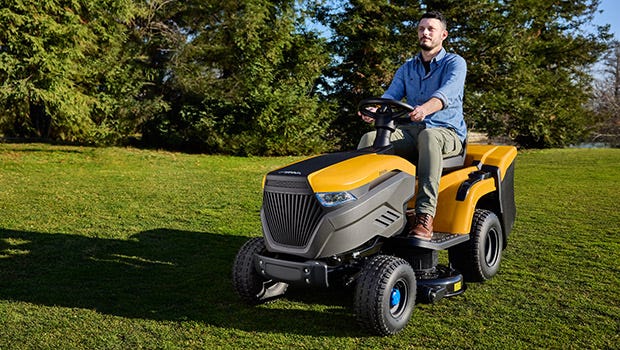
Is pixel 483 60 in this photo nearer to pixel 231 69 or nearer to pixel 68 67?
pixel 231 69

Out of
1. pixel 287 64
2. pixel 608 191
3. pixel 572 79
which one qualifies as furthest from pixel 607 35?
pixel 608 191

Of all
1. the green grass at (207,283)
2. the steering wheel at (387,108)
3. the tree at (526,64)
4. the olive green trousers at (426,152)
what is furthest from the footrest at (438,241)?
the tree at (526,64)

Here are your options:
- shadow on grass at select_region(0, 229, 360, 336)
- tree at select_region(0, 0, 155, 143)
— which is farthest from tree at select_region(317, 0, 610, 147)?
shadow on grass at select_region(0, 229, 360, 336)

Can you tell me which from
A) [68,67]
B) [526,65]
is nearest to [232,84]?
[68,67]

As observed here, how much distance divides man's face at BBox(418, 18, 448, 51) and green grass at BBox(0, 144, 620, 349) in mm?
1735

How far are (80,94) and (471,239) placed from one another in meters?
11.2

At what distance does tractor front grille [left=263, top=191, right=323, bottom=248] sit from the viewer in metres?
3.44

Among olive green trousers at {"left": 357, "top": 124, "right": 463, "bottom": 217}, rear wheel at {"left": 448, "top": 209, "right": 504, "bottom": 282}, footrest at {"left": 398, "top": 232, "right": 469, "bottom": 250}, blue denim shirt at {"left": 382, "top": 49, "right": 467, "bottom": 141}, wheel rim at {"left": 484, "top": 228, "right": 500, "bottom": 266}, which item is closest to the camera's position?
footrest at {"left": 398, "top": 232, "right": 469, "bottom": 250}

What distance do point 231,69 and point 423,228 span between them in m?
12.4

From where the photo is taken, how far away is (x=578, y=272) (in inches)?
191

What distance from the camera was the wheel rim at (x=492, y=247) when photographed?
466 cm

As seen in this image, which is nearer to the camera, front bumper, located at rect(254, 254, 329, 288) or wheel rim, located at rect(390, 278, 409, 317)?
front bumper, located at rect(254, 254, 329, 288)

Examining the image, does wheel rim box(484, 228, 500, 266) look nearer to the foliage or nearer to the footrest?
the footrest

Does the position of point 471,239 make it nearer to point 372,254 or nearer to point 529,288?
point 529,288
